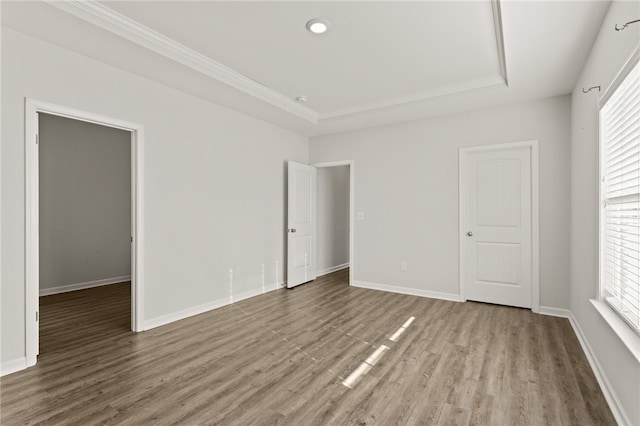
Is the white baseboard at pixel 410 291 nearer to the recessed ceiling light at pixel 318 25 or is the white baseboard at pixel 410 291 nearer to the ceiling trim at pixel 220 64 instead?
the ceiling trim at pixel 220 64

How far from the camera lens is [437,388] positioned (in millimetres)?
2271

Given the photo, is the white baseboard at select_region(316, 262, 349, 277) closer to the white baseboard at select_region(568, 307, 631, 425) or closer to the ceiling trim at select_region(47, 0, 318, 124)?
the ceiling trim at select_region(47, 0, 318, 124)

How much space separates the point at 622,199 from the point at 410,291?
10.2ft

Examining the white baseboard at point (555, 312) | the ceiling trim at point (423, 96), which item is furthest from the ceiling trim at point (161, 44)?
the white baseboard at point (555, 312)

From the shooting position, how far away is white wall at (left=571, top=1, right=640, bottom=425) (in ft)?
5.95

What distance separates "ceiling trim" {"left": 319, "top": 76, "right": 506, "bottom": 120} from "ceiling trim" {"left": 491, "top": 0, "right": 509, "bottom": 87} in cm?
18

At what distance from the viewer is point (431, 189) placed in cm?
→ 466

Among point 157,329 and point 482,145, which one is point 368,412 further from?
point 482,145

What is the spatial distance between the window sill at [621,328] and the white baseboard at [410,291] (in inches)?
84.5

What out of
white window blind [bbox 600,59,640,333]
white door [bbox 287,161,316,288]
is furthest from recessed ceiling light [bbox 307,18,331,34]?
white door [bbox 287,161,316,288]

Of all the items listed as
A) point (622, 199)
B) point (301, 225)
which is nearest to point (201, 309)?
point (301, 225)

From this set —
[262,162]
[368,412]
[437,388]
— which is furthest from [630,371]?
[262,162]

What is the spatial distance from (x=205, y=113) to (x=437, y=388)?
3.77 meters

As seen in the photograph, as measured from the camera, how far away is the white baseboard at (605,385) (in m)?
1.86
